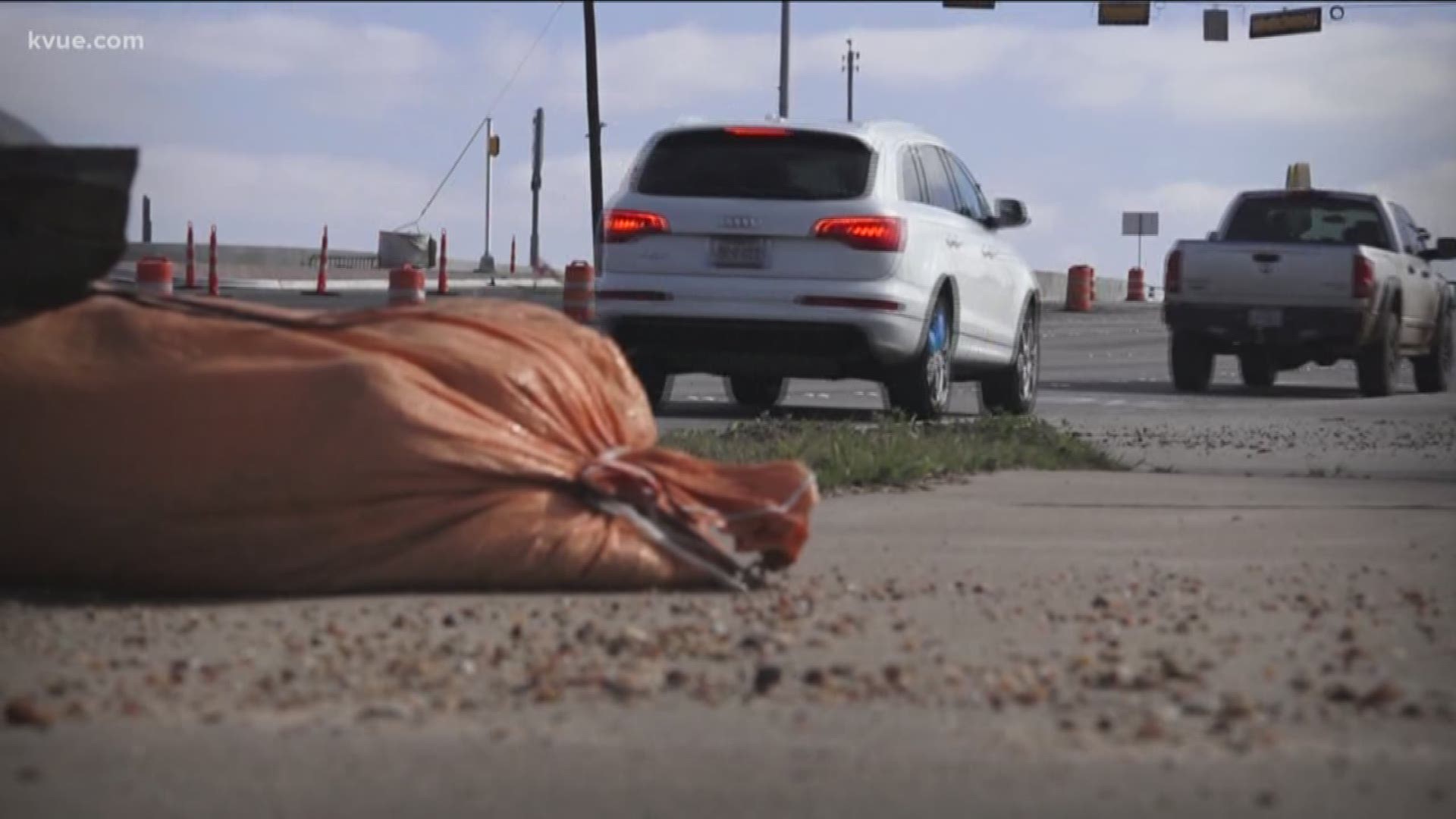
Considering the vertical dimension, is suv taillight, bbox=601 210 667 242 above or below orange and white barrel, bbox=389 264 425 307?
above

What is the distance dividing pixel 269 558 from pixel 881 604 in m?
1.65

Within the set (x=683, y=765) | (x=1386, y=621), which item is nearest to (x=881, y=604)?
(x=1386, y=621)

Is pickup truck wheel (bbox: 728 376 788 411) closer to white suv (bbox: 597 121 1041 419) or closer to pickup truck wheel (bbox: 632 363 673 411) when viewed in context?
pickup truck wheel (bbox: 632 363 673 411)

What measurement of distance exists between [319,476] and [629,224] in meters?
7.13

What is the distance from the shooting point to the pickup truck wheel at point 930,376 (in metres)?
13.9

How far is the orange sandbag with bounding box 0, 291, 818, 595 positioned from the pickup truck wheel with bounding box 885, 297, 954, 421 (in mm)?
6916

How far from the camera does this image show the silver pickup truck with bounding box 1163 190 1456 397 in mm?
19625

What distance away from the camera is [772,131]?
13.5 m

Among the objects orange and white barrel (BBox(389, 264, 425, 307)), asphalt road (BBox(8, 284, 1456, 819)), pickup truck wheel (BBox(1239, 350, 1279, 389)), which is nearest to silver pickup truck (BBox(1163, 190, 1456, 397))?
pickup truck wheel (BBox(1239, 350, 1279, 389))

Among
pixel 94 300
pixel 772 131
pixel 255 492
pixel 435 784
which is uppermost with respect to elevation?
pixel 772 131

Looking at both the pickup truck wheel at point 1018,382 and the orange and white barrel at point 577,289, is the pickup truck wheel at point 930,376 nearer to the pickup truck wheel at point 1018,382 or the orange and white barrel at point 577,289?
the pickup truck wheel at point 1018,382

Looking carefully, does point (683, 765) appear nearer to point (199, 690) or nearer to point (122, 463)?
point (199, 690)

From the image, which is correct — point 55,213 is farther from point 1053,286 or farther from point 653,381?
point 1053,286

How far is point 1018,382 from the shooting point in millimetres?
16266
